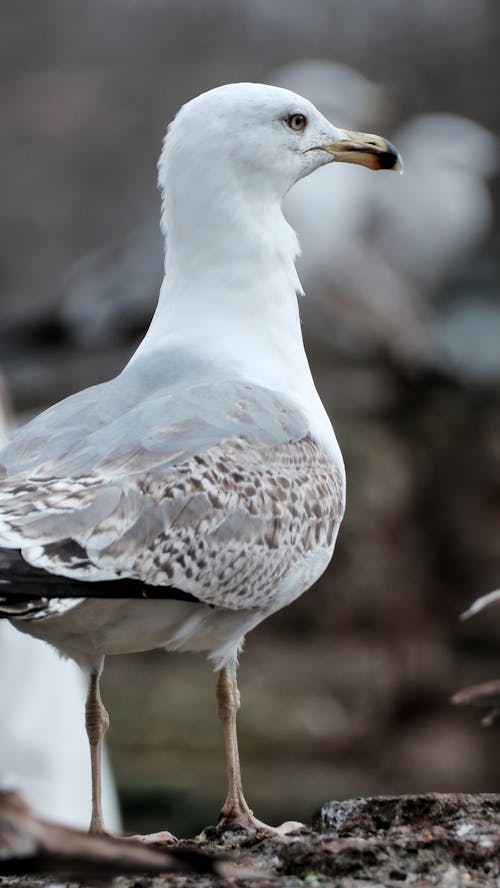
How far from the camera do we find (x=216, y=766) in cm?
884

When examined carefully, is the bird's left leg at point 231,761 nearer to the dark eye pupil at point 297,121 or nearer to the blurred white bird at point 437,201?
the dark eye pupil at point 297,121

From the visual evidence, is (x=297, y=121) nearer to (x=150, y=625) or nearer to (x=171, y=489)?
(x=171, y=489)

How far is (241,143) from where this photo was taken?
399 cm

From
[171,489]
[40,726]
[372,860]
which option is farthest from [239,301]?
[40,726]

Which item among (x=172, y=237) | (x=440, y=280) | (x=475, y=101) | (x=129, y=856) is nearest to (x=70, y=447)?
(x=172, y=237)

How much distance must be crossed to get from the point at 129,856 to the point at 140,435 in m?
1.26

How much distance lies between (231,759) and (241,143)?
1547 millimetres

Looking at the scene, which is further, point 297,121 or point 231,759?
point 297,121

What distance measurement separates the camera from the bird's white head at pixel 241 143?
13.0 feet

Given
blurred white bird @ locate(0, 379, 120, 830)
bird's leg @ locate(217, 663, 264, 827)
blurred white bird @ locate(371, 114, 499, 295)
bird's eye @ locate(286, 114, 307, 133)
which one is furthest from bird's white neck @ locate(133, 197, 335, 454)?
blurred white bird @ locate(371, 114, 499, 295)

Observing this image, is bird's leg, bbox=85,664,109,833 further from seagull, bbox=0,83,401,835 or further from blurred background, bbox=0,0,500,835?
blurred background, bbox=0,0,500,835

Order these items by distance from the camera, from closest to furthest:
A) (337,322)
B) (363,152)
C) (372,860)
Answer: (372,860), (363,152), (337,322)

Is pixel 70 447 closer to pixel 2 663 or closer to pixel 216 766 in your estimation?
pixel 2 663

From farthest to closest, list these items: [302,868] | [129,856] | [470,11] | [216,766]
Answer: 1. [470,11]
2. [216,766]
3. [302,868]
4. [129,856]
